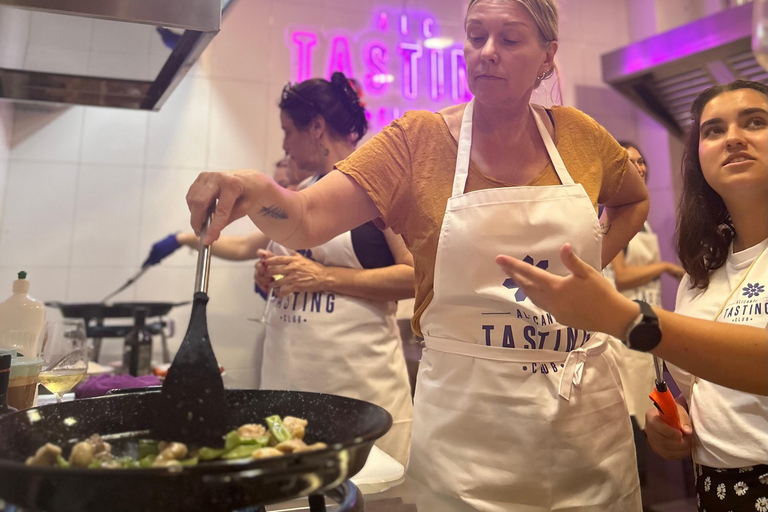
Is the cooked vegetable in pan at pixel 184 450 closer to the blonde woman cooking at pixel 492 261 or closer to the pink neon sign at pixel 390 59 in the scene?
the blonde woman cooking at pixel 492 261

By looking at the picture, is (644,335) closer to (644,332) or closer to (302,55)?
(644,332)

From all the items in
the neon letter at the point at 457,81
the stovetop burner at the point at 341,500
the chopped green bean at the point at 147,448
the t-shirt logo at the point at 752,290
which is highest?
the neon letter at the point at 457,81

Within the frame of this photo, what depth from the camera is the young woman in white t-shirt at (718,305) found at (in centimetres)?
73

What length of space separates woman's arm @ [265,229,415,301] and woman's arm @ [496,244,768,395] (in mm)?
996

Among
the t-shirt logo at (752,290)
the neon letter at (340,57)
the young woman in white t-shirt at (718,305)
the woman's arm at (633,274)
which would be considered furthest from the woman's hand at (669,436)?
the neon letter at (340,57)

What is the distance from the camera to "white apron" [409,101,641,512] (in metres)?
0.99

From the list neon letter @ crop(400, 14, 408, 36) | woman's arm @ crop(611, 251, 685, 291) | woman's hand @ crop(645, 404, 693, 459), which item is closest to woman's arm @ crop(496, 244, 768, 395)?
woman's hand @ crop(645, 404, 693, 459)

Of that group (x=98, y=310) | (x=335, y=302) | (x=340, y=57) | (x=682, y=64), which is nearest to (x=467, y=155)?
(x=335, y=302)

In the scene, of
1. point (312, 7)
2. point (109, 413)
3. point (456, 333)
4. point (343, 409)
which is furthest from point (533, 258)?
point (312, 7)

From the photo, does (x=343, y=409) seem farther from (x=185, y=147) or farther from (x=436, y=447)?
(x=185, y=147)

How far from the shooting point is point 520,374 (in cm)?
100

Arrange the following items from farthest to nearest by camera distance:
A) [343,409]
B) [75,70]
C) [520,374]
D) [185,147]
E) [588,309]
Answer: [185,147] → [75,70] → [520,374] → [343,409] → [588,309]

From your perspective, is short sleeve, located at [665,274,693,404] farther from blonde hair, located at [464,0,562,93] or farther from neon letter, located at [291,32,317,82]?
neon letter, located at [291,32,317,82]

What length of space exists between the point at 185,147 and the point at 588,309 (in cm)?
268
